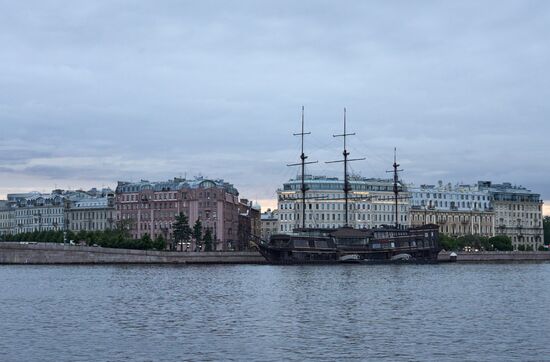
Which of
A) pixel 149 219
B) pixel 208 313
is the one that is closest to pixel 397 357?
pixel 208 313

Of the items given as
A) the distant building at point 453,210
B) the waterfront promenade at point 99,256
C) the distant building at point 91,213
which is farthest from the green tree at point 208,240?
the distant building at point 453,210

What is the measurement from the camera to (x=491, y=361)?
1308 inches

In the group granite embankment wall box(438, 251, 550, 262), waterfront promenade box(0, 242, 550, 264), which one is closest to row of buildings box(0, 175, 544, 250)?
granite embankment wall box(438, 251, 550, 262)

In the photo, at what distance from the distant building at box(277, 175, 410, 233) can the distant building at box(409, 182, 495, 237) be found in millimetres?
8934

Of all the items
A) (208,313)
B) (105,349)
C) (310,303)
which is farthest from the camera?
(310,303)

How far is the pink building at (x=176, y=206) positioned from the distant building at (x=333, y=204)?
10398 millimetres

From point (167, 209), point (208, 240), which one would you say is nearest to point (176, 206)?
point (167, 209)

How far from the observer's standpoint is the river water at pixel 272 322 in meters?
35.2

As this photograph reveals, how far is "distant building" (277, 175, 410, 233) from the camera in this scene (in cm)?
17862

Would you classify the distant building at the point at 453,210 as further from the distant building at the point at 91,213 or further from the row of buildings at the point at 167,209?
the distant building at the point at 91,213

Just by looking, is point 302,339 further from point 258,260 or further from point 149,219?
point 149,219

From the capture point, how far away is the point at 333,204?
17988 centimetres

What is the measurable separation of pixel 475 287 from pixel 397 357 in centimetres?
4061

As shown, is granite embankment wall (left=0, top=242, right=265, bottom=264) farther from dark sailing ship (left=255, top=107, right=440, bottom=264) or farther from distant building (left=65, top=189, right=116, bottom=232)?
distant building (left=65, top=189, right=116, bottom=232)
